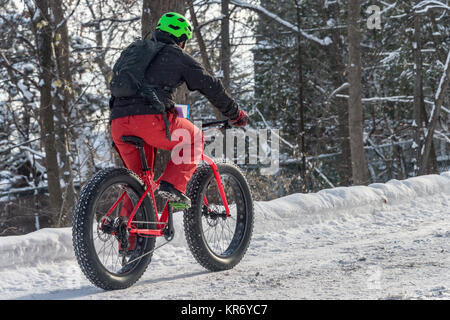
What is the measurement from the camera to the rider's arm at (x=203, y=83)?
4082 mm

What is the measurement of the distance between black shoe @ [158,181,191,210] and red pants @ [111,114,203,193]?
0.03 meters

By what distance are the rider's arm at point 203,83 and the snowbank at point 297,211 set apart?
1.44 m

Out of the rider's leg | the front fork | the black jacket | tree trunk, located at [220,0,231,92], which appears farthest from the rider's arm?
tree trunk, located at [220,0,231,92]

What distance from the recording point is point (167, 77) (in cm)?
403

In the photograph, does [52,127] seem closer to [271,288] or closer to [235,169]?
[235,169]

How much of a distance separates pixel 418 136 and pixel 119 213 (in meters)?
12.7

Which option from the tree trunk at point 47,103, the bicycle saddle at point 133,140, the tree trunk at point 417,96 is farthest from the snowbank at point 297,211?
the tree trunk at point 417,96

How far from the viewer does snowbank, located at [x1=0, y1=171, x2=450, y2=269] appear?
444 centimetres

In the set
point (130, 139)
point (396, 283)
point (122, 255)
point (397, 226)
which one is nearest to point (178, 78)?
point (130, 139)

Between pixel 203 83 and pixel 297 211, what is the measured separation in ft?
8.26

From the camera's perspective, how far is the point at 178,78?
13.4 feet

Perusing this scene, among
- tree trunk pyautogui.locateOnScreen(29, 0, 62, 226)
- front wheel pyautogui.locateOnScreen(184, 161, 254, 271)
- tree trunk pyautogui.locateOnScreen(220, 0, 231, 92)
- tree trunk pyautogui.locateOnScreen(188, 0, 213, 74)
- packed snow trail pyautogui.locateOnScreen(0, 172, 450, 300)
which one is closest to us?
packed snow trail pyautogui.locateOnScreen(0, 172, 450, 300)

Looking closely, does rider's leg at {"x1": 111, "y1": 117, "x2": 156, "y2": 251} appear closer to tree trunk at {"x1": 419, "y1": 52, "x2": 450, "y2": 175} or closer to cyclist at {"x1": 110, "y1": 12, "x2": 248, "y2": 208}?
cyclist at {"x1": 110, "y1": 12, "x2": 248, "y2": 208}

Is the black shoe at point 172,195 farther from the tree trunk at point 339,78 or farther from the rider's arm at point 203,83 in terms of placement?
the tree trunk at point 339,78
